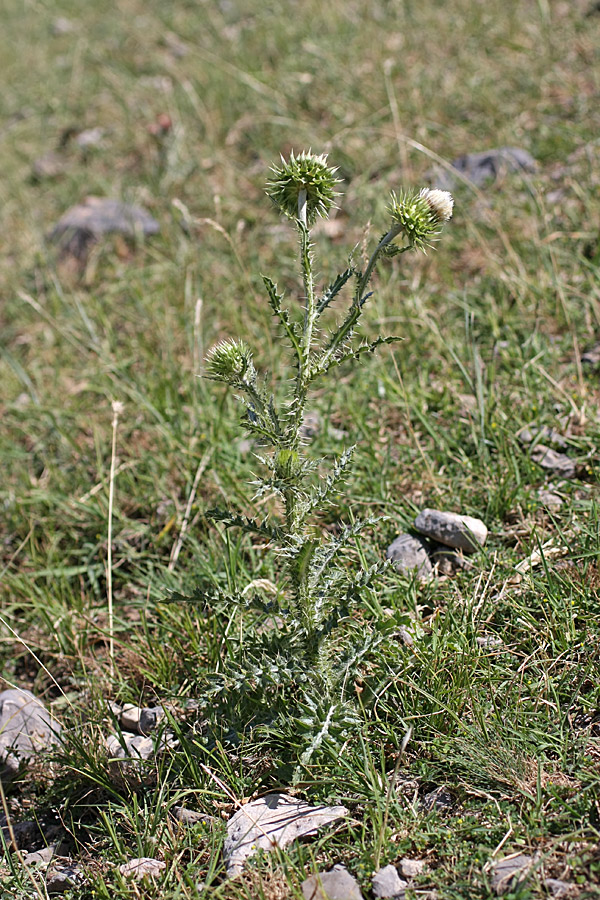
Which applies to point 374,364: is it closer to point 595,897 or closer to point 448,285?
point 448,285

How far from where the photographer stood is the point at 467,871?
70.2 inches

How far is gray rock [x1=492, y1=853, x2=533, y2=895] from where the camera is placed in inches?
67.7

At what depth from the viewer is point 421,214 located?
6.23 feet

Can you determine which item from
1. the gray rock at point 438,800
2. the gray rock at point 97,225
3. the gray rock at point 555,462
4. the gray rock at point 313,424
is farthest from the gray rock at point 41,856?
the gray rock at point 97,225

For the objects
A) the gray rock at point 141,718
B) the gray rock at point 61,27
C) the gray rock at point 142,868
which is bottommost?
the gray rock at point 142,868

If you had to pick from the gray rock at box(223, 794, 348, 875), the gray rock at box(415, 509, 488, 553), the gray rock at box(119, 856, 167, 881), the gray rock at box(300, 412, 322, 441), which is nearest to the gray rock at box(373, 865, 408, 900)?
the gray rock at box(223, 794, 348, 875)

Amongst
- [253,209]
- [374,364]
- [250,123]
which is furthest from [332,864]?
[250,123]

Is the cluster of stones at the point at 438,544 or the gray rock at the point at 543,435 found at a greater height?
the gray rock at the point at 543,435

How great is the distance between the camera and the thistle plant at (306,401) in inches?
73.8

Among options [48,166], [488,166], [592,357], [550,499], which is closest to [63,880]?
[550,499]

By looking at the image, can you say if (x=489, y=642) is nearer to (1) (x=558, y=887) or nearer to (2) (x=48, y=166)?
(1) (x=558, y=887)

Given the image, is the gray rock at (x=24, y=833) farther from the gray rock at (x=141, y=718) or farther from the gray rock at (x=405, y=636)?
the gray rock at (x=405, y=636)

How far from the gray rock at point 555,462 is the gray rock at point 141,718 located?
1643 millimetres

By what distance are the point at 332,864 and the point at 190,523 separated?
1.50 m
